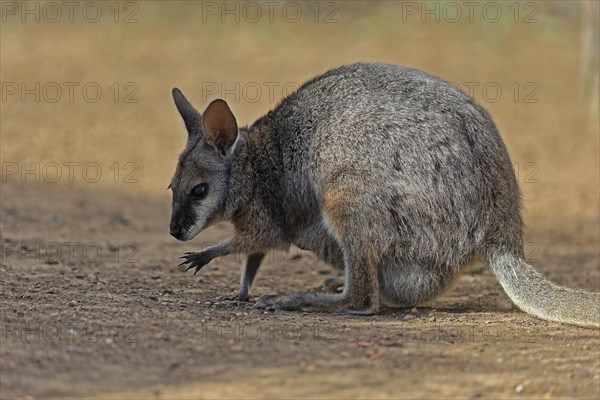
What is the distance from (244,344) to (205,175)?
211cm

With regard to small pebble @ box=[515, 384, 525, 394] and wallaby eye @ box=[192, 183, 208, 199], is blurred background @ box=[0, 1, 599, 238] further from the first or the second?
small pebble @ box=[515, 384, 525, 394]

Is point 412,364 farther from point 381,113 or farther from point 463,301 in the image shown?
point 463,301

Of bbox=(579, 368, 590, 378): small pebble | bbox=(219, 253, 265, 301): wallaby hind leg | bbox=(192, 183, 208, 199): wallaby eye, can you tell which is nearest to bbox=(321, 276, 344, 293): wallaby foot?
bbox=(219, 253, 265, 301): wallaby hind leg

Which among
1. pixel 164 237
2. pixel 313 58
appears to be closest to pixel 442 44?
pixel 313 58

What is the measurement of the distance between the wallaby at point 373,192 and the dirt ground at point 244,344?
248 mm

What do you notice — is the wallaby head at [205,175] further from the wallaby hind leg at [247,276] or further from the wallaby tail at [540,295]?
the wallaby tail at [540,295]

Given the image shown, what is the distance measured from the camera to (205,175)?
747 centimetres

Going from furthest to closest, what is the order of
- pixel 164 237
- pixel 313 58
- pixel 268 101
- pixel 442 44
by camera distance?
pixel 442 44 < pixel 313 58 < pixel 268 101 < pixel 164 237

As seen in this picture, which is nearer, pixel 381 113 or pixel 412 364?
pixel 412 364

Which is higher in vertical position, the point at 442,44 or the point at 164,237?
the point at 442,44

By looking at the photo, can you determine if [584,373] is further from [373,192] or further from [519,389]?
[373,192]

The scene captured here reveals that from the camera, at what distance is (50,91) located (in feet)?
50.3

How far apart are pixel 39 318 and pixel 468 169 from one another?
9.68 ft

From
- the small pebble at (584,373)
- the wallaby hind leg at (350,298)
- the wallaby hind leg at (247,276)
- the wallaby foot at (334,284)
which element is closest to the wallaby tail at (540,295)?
the wallaby hind leg at (350,298)
